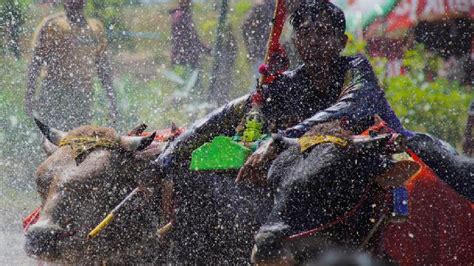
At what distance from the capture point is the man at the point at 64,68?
9.66 metres

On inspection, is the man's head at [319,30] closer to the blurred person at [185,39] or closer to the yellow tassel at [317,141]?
the yellow tassel at [317,141]

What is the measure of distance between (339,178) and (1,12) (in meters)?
9.30

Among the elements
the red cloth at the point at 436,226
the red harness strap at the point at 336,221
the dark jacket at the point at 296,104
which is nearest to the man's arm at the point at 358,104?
the dark jacket at the point at 296,104

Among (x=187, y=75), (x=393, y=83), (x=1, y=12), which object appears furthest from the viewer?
(x=1, y=12)

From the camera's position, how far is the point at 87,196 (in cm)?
500

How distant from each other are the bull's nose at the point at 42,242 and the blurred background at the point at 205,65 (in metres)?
3.27

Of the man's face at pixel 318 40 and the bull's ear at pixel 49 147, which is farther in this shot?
the bull's ear at pixel 49 147

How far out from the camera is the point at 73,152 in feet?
17.0

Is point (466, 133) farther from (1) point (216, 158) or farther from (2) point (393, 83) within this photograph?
(1) point (216, 158)

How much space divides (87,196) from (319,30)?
165 cm

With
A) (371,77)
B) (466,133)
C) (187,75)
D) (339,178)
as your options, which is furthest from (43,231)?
(187,75)

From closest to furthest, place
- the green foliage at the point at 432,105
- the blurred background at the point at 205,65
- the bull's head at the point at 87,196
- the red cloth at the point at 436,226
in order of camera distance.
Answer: the red cloth at the point at 436,226, the bull's head at the point at 87,196, the green foliage at the point at 432,105, the blurred background at the point at 205,65

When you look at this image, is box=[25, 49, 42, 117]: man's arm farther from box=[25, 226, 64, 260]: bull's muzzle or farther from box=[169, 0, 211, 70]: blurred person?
box=[25, 226, 64, 260]: bull's muzzle

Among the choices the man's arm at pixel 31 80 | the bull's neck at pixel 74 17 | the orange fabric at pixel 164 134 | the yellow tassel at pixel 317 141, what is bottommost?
the man's arm at pixel 31 80
